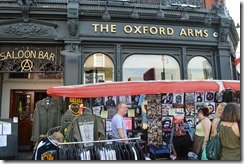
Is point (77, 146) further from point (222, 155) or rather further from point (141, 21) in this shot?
point (141, 21)

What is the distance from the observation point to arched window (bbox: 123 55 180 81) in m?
8.41

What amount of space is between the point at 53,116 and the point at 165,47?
4.03m

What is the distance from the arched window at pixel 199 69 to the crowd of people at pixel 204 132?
7.65ft

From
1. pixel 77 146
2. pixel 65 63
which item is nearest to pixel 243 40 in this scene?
pixel 77 146

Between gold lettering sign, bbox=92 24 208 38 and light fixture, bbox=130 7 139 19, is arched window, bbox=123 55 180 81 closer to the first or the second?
gold lettering sign, bbox=92 24 208 38

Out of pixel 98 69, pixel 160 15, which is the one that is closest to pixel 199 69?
pixel 160 15

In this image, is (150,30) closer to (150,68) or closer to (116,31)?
(116,31)

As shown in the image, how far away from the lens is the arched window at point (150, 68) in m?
8.41

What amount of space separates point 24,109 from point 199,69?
20.9 ft

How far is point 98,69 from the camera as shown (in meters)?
8.27

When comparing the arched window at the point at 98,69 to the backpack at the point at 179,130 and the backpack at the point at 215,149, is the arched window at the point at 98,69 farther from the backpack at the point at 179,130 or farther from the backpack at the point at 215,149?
the backpack at the point at 215,149

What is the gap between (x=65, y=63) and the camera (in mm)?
7902

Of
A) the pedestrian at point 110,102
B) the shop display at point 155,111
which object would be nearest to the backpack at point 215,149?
the shop display at point 155,111

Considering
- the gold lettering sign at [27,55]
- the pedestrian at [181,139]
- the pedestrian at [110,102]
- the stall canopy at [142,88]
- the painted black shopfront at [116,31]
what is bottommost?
the pedestrian at [181,139]
